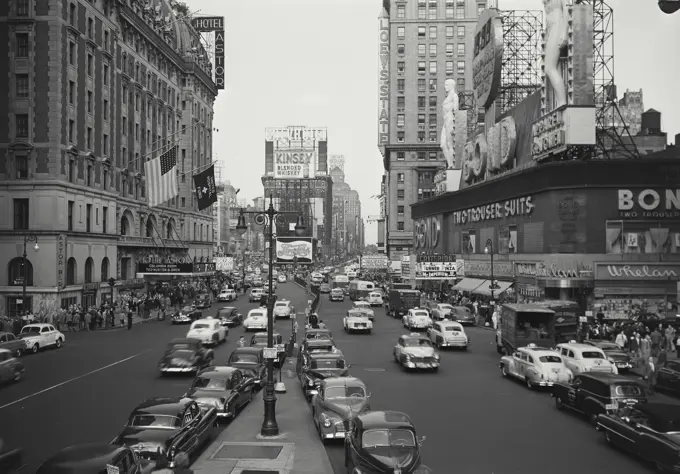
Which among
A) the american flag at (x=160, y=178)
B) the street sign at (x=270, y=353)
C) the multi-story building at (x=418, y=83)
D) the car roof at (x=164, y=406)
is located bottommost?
the car roof at (x=164, y=406)

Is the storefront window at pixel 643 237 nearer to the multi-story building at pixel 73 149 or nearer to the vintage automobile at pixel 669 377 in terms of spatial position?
the vintage automobile at pixel 669 377

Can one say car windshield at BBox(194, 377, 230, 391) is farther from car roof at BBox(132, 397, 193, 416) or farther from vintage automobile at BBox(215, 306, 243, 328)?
vintage automobile at BBox(215, 306, 243, 328)

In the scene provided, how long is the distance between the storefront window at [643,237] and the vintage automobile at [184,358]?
33539 mm

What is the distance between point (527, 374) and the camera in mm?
22969

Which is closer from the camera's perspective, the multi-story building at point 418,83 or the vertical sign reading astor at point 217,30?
the vertical sign reading astor at point 217,30

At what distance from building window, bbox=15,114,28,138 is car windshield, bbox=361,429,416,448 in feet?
145

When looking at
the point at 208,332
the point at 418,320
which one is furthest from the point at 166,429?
Answer: the point at 418,320

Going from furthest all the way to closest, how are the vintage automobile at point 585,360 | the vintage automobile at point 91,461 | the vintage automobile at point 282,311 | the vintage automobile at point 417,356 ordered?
the vintage automobile at point 282,311 → the vintage automobile at point 417,356 → the vintage automobile at point 585,360 → the vintage automobile at point 91,461

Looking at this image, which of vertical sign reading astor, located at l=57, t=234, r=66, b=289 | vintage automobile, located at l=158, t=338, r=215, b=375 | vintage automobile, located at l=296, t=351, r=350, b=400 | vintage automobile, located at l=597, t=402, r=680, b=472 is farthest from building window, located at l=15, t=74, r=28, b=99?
vintage automobile, located at l=597, t=402, r=680, b=472

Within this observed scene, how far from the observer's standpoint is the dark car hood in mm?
→ 11688

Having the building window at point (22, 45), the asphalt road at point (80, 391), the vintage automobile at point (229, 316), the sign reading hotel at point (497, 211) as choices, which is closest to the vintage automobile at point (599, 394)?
the asphalt road at point (80, 391)

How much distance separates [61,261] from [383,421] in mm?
40447

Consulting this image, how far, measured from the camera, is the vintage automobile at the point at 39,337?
103 ft

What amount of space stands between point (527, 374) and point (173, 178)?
42065mm
